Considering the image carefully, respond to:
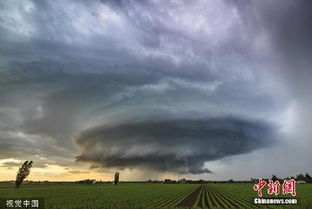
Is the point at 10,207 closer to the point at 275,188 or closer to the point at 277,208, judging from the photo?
the point at 275,188

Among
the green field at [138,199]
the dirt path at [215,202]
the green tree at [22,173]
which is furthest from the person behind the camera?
the green tree at [22,173]

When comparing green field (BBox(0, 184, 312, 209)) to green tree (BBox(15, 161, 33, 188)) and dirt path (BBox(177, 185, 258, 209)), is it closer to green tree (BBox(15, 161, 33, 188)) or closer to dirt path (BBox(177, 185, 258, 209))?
dirt path (BBox(177, 185, 258, 209))

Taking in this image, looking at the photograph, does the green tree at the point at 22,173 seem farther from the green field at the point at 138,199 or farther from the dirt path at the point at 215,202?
the dirt path at the point at 215,202

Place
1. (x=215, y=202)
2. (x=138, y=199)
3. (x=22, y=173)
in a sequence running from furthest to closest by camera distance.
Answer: (x=22, y=173)
(x=138, y=199)
(x=215, y=202)

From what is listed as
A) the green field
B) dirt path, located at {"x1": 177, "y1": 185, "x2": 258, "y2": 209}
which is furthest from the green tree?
dirt path, located at {"x1": 177, "y1": 185, "x2": 258, "y2": 209}

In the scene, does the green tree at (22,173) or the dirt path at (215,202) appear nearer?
the dirt path at (215,202)

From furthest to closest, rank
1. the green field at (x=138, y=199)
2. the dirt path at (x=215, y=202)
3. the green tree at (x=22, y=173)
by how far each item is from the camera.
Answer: the green tree at (x=22, y=173) < the dirt path at (x=215, y=202) < the green field at (x=138, y=199)

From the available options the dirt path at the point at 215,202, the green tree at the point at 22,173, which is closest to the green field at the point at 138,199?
the dirt path at the point at 215,202

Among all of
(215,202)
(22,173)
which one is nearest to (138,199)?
(215,202)

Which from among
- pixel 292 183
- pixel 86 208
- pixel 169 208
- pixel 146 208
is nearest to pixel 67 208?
pixel 86 208

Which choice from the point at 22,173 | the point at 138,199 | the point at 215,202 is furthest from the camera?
the point at 22,173

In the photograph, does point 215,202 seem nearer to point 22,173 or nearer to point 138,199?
point 138,199

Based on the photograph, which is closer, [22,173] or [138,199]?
[138,199]

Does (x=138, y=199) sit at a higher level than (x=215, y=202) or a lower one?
lower
